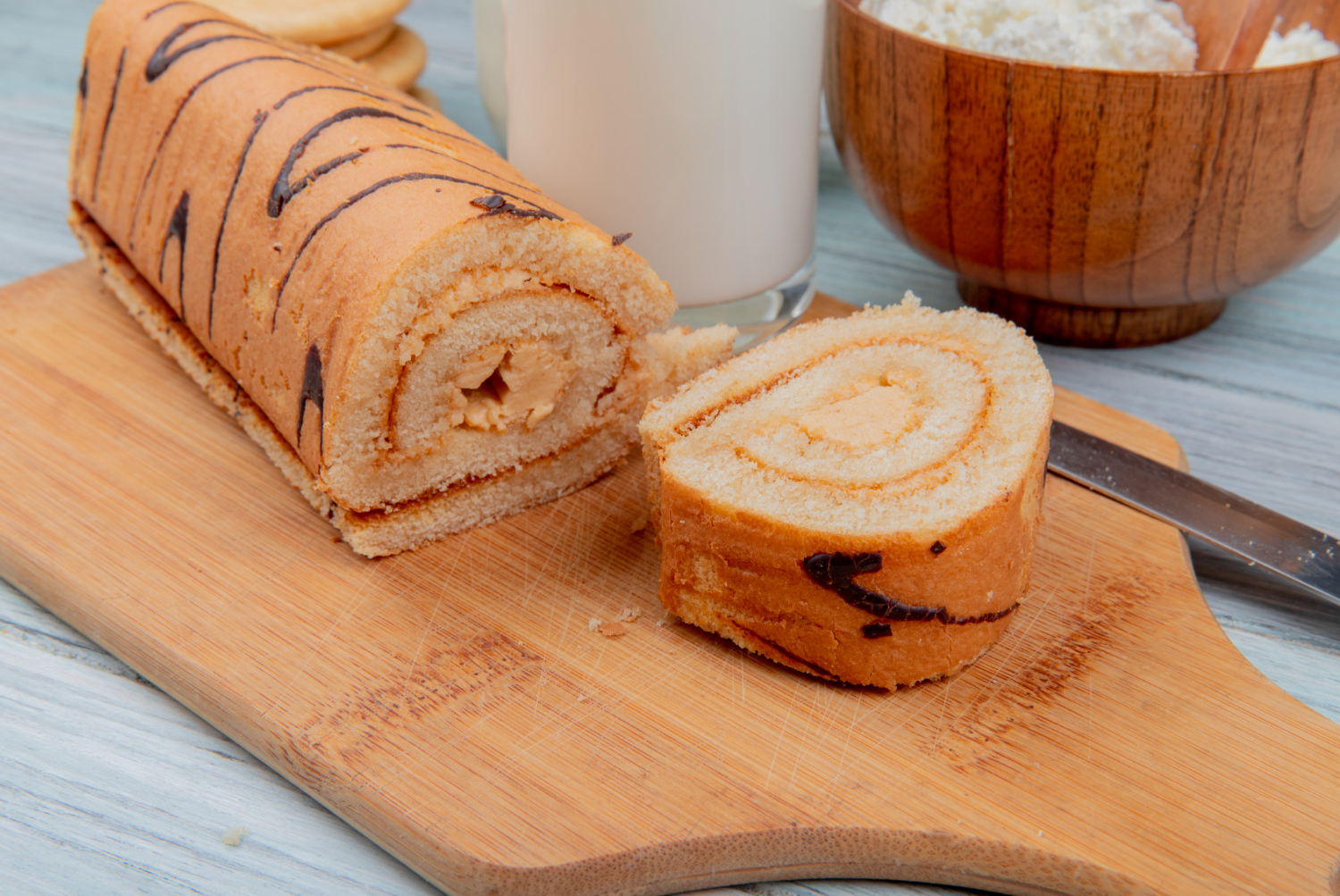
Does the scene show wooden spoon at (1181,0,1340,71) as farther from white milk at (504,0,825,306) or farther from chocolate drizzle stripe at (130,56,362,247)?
chocolate drizzle stripe at (130,56,362,247)

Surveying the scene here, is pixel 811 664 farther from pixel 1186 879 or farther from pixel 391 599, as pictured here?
pixel 391 599

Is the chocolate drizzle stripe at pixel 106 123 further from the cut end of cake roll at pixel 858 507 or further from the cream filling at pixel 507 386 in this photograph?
the cut end of cake roll at pixel 858 507

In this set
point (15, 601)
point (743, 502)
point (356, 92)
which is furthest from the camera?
point (356, 92)

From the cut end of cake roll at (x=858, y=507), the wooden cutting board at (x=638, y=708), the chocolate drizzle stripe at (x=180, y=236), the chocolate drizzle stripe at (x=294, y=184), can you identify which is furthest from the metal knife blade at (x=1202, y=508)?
the chocolate drizzle stripe at (x=180, y=236)

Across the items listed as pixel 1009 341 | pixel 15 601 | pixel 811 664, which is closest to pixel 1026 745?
pixel 811 664

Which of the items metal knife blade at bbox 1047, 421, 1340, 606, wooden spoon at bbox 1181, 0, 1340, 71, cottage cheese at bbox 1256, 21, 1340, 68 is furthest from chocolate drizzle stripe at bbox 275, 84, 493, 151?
cottage cheese at bbox 1256, 21, 1340, 68

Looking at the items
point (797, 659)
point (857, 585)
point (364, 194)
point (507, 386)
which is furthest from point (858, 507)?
point (364, 194)

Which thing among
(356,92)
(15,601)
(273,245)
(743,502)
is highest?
(356,92)
